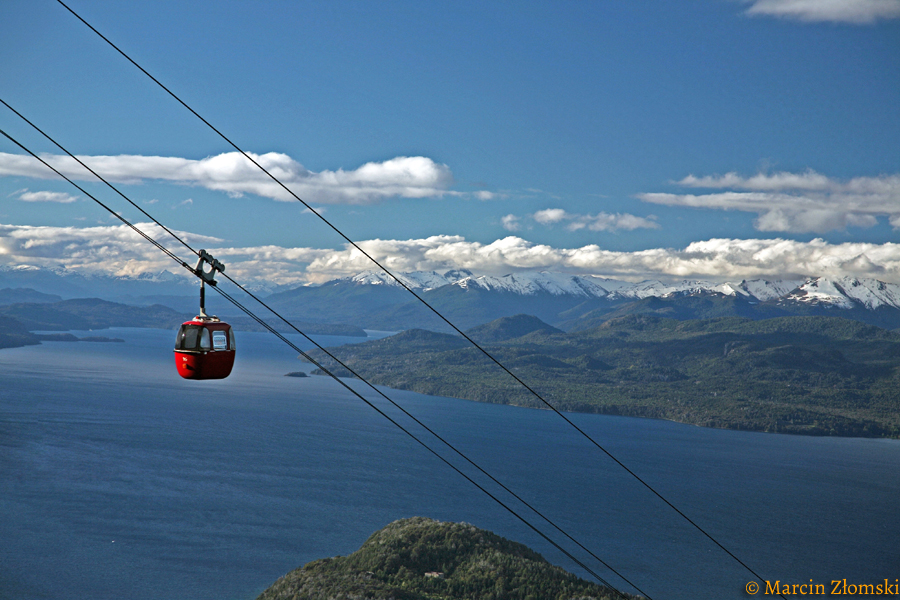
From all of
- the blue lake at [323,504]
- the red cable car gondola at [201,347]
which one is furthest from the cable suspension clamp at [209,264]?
the blue lake at [323,504]

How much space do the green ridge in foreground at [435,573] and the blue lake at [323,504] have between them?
11386mm

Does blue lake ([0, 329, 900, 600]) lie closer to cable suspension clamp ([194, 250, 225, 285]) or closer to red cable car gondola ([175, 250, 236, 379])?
red cable car gondola ([175, 250, 236, 379])

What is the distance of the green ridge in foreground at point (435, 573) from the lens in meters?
73.9

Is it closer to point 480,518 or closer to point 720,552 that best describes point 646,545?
point 720,552

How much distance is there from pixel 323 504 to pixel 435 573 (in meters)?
45.0

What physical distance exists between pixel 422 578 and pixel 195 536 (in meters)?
42.9

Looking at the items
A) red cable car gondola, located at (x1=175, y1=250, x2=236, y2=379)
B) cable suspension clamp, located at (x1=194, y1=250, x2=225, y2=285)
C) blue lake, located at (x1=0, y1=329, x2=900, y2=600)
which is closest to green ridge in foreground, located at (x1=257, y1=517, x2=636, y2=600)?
blue lake, located at (x1=0, y1=329, x2=900, y2=600)

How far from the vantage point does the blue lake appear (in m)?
91.7

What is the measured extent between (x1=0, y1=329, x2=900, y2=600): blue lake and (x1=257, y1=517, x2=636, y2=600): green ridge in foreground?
1139 cm

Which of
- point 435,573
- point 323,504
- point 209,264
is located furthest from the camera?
point 323,504

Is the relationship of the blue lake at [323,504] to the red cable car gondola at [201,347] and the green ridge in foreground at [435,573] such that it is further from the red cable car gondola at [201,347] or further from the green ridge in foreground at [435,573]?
the red cable car gondola at [201,347]

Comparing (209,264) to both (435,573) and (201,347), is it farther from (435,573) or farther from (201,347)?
(435,573)

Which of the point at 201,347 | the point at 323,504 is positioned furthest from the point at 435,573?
the point at 201,347

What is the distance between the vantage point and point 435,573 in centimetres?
8069
